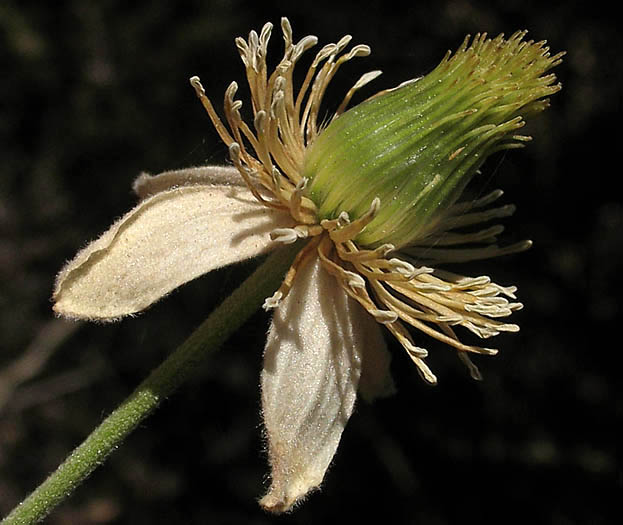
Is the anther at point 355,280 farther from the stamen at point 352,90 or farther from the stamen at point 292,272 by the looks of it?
the stamen at point 352,90

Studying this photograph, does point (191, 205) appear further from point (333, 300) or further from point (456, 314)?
point (456, 314)

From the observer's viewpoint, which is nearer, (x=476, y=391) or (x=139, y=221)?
(x=139, y=221)

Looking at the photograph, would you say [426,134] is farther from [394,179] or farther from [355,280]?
[355,280]

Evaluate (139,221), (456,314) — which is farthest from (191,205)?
(456,314)

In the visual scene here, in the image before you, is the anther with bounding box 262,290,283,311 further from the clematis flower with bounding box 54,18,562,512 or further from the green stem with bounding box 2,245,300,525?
the green stem with bounding box 2,245,300,525

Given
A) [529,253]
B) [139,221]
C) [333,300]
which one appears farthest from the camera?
[529,253]

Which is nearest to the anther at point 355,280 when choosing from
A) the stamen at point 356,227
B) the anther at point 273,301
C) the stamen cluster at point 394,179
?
the stamen cluster at point 394,179

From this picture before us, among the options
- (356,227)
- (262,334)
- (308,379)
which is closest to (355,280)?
(356,227)
